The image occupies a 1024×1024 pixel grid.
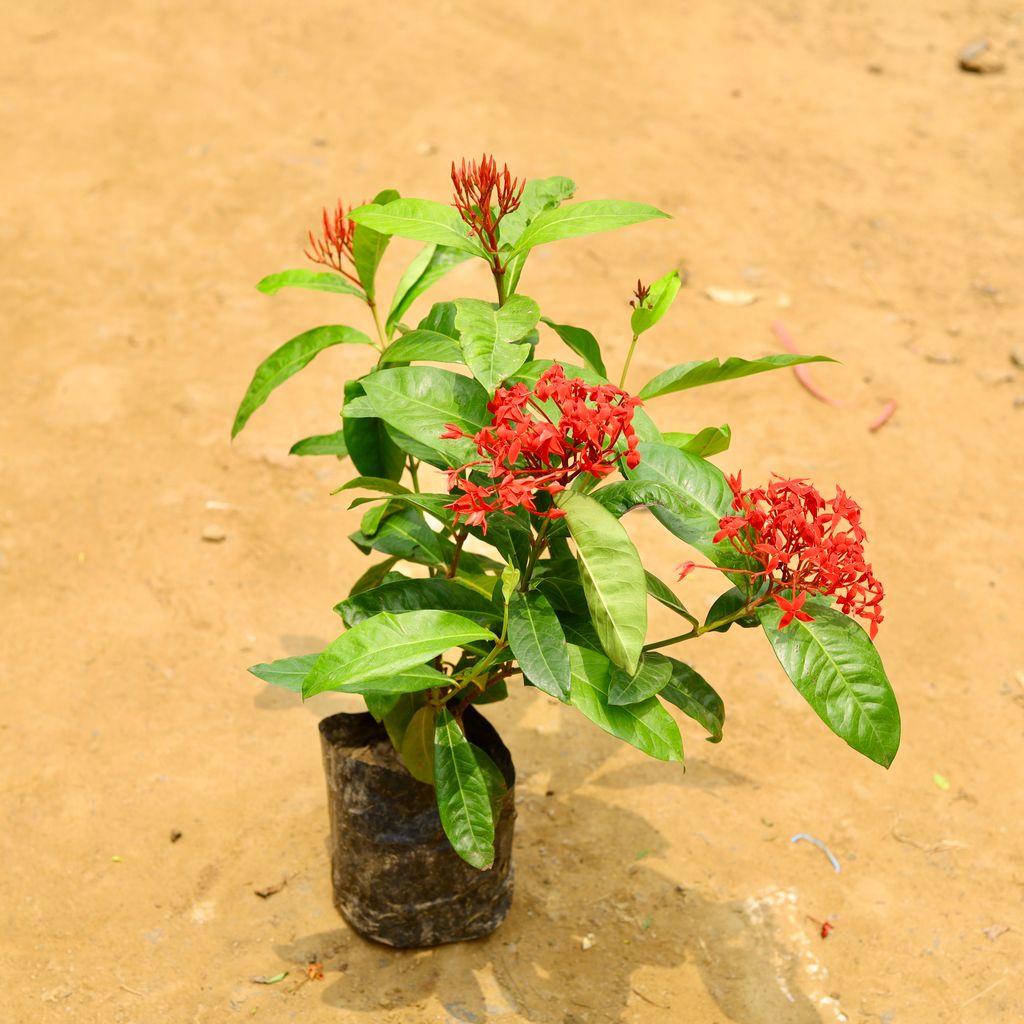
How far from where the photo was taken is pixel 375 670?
189 cm

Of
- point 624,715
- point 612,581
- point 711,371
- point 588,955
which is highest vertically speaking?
point 711,371

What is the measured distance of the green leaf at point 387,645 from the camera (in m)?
1.89

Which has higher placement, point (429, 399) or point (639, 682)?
point (429, 399)

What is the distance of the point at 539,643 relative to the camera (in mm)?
1944

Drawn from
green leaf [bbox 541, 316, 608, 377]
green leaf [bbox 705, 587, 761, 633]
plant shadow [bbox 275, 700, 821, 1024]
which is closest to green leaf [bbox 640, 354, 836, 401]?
green leaf [bbox 541, 316, 608, 377]

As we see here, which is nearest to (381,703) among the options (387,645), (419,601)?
(419,601)

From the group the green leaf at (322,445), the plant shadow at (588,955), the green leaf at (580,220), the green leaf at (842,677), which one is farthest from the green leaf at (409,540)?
the plant shadow at (588,955)

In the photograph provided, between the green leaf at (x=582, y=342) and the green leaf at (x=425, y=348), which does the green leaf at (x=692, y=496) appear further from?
the green leaf at (x=425, y=348)

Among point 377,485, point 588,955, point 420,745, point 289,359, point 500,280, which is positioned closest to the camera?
point 500,280

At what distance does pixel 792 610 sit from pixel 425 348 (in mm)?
776

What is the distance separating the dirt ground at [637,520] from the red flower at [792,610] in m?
1.15

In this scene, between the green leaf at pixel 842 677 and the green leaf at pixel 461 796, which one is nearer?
the green leaf at pixel 842 677

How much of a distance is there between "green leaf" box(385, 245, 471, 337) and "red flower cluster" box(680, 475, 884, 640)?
0.89m

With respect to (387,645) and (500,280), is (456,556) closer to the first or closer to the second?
(387,645)
